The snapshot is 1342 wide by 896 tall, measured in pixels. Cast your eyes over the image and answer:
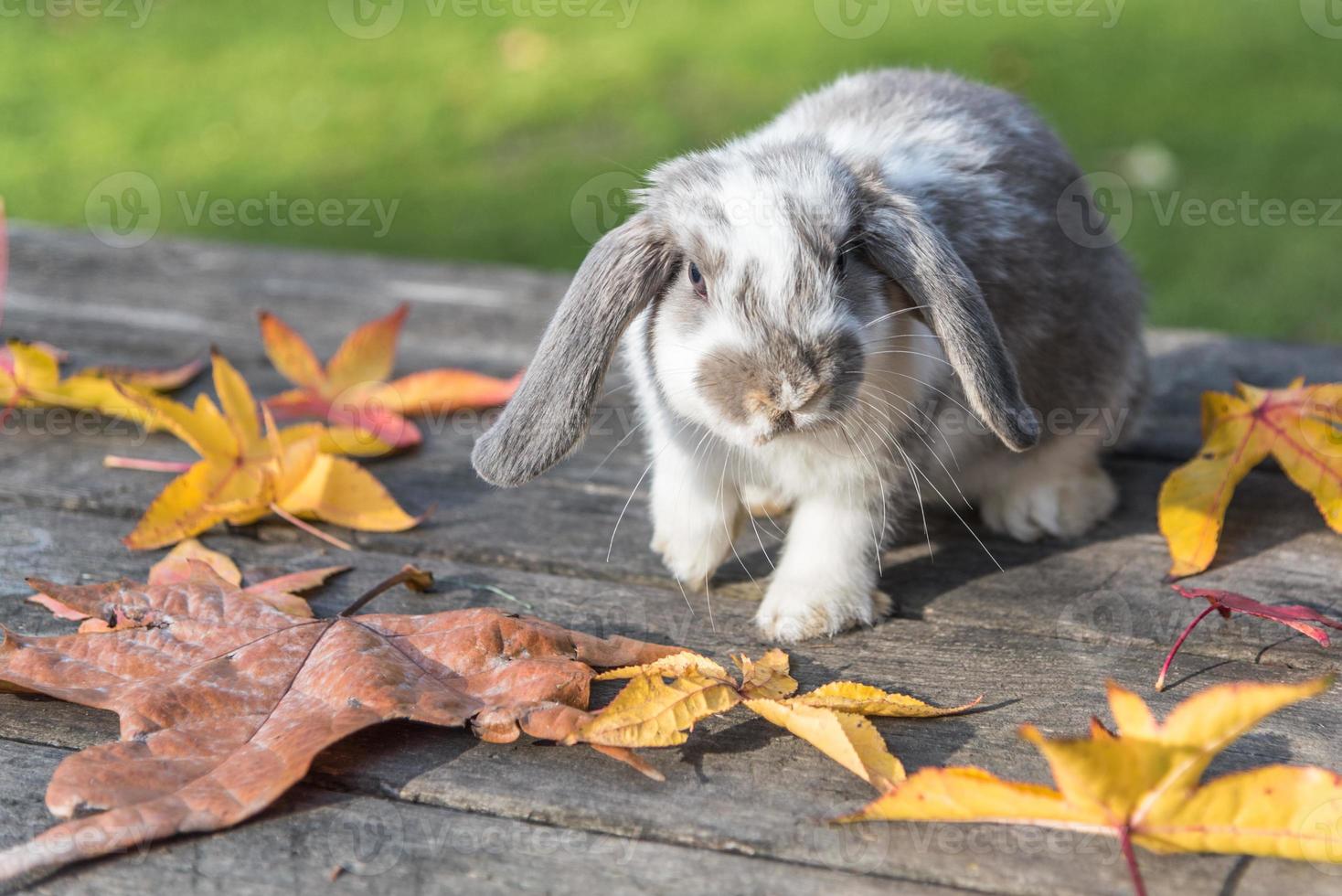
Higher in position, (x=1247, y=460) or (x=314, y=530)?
(x=1247, y=460)

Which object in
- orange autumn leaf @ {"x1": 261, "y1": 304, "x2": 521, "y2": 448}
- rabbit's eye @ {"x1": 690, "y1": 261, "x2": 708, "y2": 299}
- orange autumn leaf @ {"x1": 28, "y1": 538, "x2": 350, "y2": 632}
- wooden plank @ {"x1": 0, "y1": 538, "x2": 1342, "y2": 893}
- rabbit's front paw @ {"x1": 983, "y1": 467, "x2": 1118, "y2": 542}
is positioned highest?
rabbit's eye @ {"x1": 690, "y1": 261, "x2": 708, "y2": 299}

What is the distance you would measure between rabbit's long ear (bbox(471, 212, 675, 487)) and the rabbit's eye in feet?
0.18

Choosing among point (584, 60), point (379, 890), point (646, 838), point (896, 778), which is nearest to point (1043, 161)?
point (896, 778)

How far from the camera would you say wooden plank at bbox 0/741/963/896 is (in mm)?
1673

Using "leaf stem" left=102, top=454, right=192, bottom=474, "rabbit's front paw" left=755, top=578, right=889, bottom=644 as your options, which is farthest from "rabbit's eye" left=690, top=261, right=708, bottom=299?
"leaf stem" left=102, top=454, right=192, bottom=474

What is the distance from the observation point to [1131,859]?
1.61m

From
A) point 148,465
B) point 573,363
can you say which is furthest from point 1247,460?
point 148,465

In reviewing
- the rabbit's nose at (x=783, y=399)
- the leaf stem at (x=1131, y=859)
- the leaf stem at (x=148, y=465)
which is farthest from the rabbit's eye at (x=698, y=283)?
the leaf stem at (x=148, y=465)

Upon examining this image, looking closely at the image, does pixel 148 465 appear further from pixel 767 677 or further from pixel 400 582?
pixel 767 677

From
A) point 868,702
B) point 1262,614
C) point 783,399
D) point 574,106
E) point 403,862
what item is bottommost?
point 403,862

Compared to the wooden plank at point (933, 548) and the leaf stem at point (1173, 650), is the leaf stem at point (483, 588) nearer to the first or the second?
the wooden plank at point (933, 548)

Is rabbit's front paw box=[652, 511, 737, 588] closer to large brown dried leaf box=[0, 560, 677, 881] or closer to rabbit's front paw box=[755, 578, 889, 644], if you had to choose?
rabbit's front paw box=[755, 578, 889, 644]

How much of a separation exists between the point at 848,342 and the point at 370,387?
1385 millimetres

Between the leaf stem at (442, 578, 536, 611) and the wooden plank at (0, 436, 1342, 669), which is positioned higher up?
the wooden plank at (0, 436, 1342, 669)
